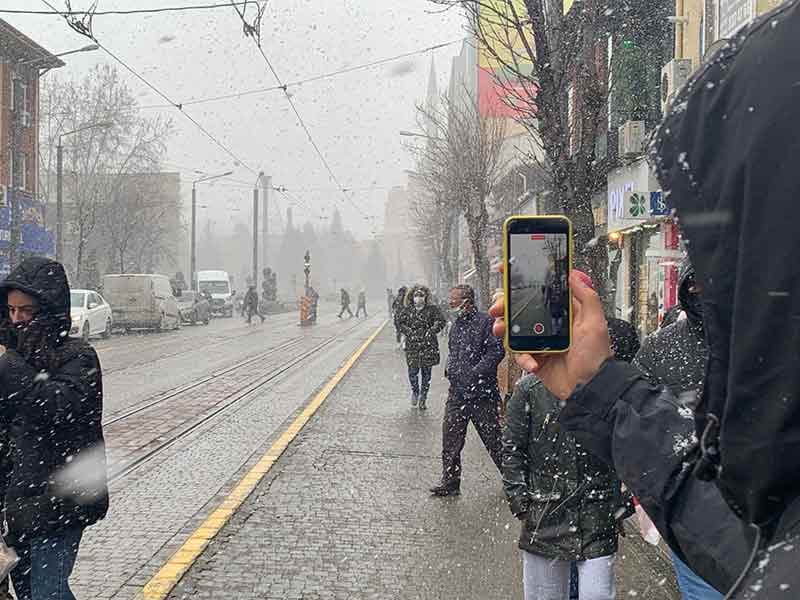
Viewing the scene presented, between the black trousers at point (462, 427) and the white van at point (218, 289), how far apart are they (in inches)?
1990

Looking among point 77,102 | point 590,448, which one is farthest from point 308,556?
point 77,102

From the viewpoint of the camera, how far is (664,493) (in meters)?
1.39

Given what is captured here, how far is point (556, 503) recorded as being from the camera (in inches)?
153

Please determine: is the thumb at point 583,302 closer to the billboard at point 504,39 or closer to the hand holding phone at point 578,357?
the hand holding phone at point 578,357

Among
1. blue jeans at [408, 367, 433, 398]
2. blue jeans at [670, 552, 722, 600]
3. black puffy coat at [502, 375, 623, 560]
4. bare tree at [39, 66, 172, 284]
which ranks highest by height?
bare tree at [39, 66, 172, 284]

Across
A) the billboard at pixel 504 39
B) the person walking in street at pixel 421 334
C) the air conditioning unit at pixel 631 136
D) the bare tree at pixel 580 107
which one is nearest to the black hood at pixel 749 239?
the bare tree at pixel 580 107

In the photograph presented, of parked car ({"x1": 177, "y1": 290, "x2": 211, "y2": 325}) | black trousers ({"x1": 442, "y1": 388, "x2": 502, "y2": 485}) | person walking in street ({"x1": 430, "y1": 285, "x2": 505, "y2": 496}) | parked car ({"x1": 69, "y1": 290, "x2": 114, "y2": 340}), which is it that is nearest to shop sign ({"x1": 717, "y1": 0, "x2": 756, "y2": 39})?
person walking in street ({"x1": 430, "y1": 285, "x2": 505, "y2": 496})

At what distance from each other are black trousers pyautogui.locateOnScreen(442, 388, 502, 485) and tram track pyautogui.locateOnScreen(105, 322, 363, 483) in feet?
9.40

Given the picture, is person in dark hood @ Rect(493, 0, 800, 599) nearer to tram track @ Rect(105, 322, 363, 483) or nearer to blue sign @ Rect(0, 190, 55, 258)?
tram track @ Rect(105, 322, 363, 483)

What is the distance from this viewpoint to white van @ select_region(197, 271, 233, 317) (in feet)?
188

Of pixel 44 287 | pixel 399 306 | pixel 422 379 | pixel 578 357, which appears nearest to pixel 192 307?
pixel 399 306

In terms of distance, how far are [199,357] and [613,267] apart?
10.4 metres

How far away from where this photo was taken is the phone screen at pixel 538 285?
5.41 ft

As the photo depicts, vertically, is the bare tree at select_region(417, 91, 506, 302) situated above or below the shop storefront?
above
